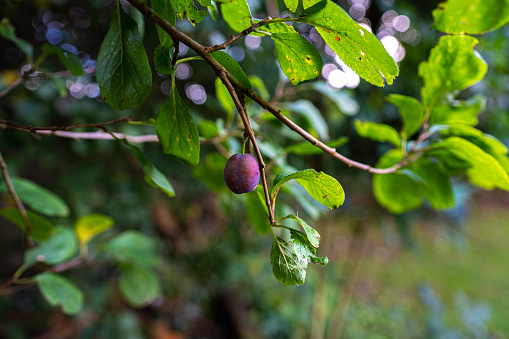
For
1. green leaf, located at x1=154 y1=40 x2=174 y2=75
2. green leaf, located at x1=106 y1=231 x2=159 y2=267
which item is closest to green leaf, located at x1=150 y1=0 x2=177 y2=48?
green leaf, located at x1=154 y1=40 x2=174 y2=75

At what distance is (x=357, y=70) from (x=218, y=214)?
2.75 metres

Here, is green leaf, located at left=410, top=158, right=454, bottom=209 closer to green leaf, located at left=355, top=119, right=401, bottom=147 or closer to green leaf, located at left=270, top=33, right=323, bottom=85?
green leaf, located at left=355, top=119, right=401, bottom=147

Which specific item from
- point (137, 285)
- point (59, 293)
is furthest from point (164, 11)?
point (137, 285)

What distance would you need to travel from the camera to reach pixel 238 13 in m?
0.29

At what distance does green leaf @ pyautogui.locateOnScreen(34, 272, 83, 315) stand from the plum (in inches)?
19.3

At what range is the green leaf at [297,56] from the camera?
0.97ft

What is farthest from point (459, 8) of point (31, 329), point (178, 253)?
point (31, 329)

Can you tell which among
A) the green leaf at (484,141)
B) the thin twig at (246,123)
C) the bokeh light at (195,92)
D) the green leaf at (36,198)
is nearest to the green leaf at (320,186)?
the thin twig at (246,123)

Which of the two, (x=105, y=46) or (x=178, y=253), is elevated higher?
(x=105, y=46)

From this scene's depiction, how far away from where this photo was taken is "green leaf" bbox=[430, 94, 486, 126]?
1.50ft

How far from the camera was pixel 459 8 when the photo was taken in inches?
14.0

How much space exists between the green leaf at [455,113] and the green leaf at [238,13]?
1.03 ft

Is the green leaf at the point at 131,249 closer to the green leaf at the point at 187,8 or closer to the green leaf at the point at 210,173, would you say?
the green leaf at the point at 210,173

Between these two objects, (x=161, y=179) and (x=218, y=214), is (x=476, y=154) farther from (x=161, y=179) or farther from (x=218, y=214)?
(x=218, y=214)
